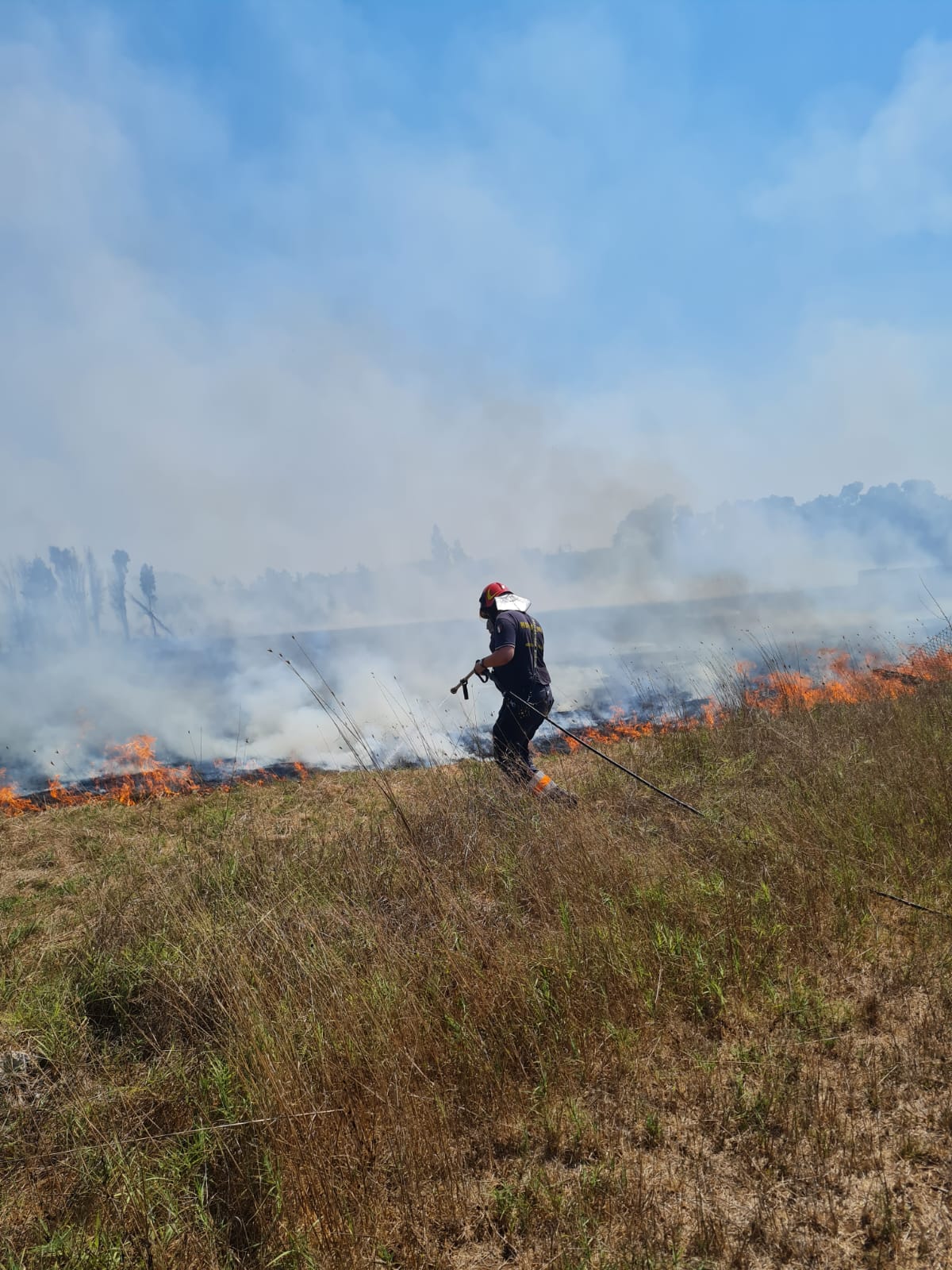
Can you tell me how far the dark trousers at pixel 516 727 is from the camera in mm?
6352

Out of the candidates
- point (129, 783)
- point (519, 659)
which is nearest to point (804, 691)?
point (519, 659)

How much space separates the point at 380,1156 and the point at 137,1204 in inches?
30.6

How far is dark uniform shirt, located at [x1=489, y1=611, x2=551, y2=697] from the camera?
21.8ft

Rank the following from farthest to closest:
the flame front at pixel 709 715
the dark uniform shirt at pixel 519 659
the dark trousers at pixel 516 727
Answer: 1. the flame front at pixel 709 715
2. the dark uniform shirt at pixel 519 659
3. the dark trousers at pixel 516 727

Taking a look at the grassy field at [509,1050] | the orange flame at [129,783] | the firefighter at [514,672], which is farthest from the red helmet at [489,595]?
the orange flame at [129,783]

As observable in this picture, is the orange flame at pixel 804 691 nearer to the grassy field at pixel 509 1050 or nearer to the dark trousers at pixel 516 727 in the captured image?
the dark trousers at pixel 516 727

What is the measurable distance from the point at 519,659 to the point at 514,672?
0.14 metres

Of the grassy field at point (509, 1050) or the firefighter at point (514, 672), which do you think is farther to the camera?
the firefighter at point (514, 672)

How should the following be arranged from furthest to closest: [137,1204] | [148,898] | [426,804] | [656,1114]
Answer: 1. [426,804]
2. [148,898]
3. [656,1114]
4. [137,1204]

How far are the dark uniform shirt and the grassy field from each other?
2.12 metres

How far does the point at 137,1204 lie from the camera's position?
2.16 metres

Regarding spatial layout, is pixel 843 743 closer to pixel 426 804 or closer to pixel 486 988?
pixel 426 804

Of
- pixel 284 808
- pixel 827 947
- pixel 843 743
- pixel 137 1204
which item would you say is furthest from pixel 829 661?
pixel 137 1204

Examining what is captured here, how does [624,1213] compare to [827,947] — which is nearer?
[624,1213]
